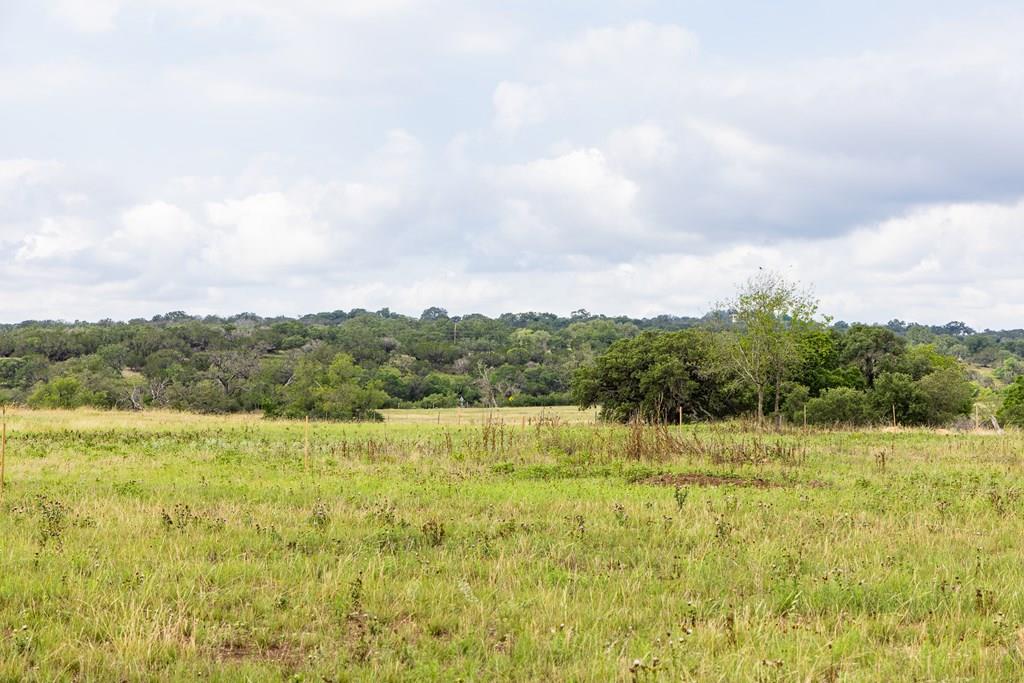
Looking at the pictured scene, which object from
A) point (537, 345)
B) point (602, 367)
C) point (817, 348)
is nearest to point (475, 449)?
point (602, 367)

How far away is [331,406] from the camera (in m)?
76.3

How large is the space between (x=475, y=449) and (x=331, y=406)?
5699 centimetres

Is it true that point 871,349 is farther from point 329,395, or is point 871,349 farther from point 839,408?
point 329,395

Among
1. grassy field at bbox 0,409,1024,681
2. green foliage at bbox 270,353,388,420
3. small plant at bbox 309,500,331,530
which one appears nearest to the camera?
grassy field at bbox 0,409,1024,681

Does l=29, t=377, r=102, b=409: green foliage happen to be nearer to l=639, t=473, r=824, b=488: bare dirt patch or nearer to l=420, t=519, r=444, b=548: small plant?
l=639, t=473, r=824, b=488: bare dirt patch

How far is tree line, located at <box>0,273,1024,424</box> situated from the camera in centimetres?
4950

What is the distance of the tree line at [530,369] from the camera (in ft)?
162

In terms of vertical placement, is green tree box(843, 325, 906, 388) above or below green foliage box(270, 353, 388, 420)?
above

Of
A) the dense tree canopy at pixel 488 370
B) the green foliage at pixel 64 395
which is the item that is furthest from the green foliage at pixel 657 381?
the green foliage at pixel 64 395

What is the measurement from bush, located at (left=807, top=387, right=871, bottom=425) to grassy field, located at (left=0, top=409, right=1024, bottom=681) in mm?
37390

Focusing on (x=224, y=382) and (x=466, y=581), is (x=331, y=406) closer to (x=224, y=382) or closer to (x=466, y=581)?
(x=224, y=382)

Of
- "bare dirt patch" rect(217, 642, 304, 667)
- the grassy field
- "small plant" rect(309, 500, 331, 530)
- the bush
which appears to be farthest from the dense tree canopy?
"bare dirt patch" rect(217, 642, 304, 667)

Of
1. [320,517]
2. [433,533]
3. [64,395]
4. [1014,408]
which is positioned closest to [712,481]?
[433,533]

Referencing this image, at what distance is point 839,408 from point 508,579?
4921 centimetres
